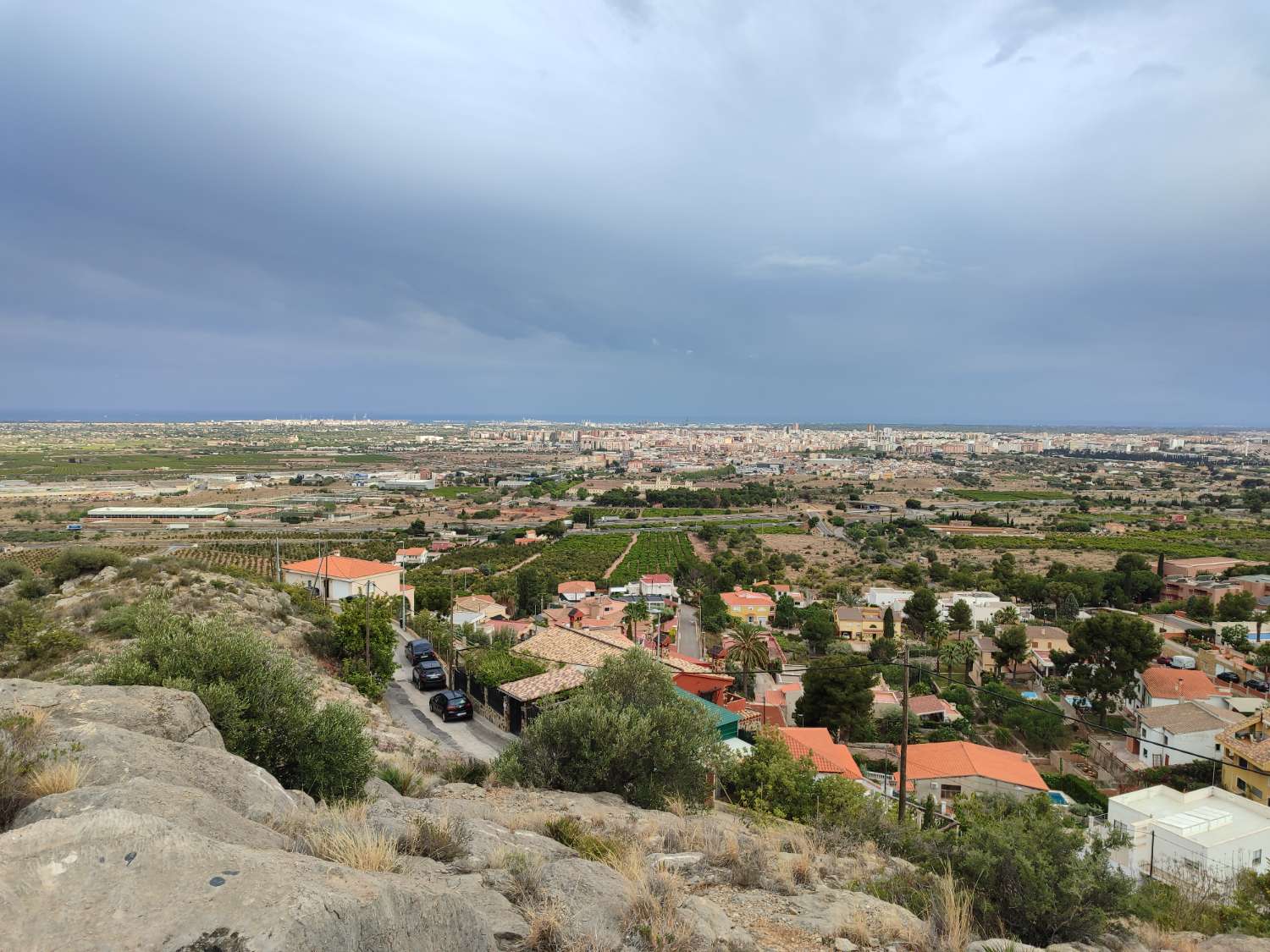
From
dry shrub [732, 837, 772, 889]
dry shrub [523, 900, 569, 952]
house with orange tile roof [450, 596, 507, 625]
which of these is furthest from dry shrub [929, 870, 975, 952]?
house with orange tile roof [450, 596, 507, 625]

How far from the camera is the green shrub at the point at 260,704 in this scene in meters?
6.69

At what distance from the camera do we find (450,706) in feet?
49.4

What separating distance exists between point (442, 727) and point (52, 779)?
11.3 metres

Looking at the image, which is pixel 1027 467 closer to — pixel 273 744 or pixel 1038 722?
pixel 1038 722

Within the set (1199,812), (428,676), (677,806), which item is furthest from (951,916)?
(428,676)

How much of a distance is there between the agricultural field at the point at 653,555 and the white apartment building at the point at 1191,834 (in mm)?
30541

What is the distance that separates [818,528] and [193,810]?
70769 mm

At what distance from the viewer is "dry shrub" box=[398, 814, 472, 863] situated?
465 cm

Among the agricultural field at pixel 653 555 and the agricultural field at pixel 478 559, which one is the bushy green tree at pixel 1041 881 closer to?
the agricultural field at pixel 478 559

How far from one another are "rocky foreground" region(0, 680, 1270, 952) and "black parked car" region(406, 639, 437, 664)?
1232cm

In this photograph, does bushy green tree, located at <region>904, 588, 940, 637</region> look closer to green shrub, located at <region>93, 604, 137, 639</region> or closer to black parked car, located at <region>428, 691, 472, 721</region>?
black parked car, located at <region>428, 691, 472, 721</region>

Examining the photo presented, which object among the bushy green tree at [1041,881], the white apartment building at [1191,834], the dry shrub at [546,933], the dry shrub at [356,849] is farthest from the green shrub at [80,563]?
the white apartment building at [1191,834]

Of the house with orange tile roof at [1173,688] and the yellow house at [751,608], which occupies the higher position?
the house with orange tile roof at [1173,688]

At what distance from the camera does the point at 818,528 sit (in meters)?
71.0
